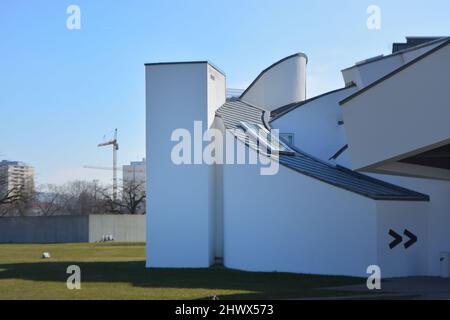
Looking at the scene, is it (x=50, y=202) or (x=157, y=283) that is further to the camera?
(x=50, y=202)

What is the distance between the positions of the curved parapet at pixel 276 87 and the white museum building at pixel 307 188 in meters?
7.67

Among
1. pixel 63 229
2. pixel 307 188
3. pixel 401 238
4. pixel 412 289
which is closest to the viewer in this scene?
pixel 412 289

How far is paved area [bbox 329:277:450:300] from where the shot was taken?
1525 centimetres

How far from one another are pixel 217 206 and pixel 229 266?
2652 millimetres

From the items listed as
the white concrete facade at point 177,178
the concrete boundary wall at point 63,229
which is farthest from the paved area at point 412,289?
the concrete boundary wall at point 63,229

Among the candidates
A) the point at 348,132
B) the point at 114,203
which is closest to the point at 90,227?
the point at 114,203

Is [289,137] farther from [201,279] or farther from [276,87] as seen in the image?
[201,279]

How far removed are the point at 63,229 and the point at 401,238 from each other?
4560cm

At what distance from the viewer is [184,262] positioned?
2589cm

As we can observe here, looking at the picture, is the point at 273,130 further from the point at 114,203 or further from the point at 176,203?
the point at 114,203

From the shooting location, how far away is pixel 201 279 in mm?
20500

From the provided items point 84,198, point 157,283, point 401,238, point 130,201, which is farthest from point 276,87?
point 84,198

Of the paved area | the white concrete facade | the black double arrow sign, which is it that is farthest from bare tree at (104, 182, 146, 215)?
the paved area

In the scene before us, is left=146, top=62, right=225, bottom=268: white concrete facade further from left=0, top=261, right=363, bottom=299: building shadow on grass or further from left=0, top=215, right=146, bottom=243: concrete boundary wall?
left=0, top=215, right=146, bottom=243: concrete boundary wall
